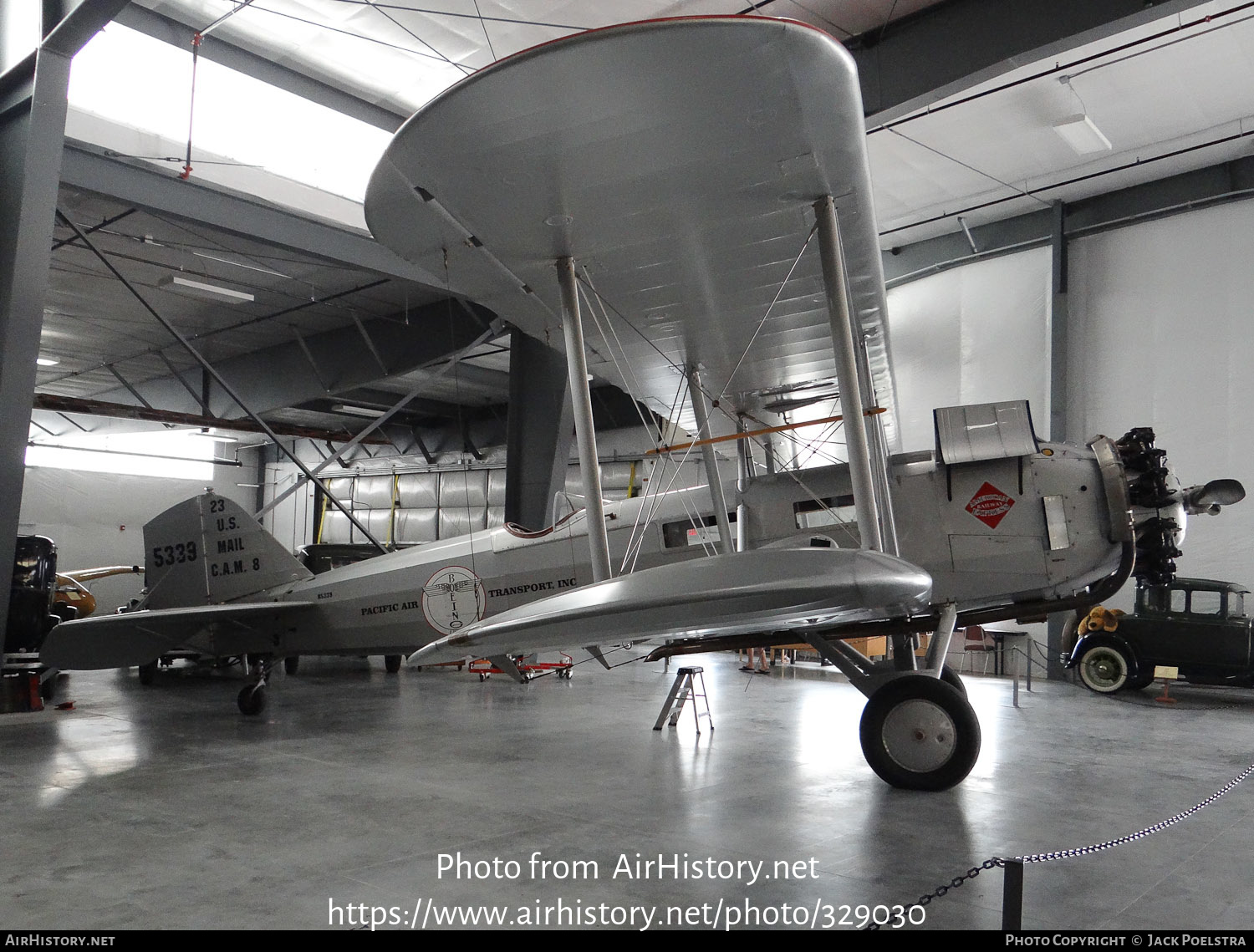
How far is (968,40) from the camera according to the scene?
727cm

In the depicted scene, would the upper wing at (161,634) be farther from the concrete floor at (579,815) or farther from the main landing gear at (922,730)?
the main landing gear at (922,730)

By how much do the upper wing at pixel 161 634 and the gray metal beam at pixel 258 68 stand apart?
5225 millimetres

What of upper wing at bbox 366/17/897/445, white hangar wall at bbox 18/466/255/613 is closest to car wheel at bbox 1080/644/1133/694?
upper wing at bbox 366/17/897/445

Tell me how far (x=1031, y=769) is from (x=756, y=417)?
146 inches

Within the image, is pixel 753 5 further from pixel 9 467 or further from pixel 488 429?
pixel 488 429

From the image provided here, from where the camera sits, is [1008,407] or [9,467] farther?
[9,467]

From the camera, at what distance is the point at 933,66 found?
7457mm

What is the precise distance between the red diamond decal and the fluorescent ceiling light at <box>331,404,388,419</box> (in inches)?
628

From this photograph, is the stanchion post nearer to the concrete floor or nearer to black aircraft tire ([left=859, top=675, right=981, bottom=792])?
the concrete floor

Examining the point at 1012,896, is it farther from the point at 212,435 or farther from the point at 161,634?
the point at 212,435

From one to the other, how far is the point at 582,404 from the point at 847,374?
1361mm

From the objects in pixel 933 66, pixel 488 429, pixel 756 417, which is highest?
pixel 933 66
